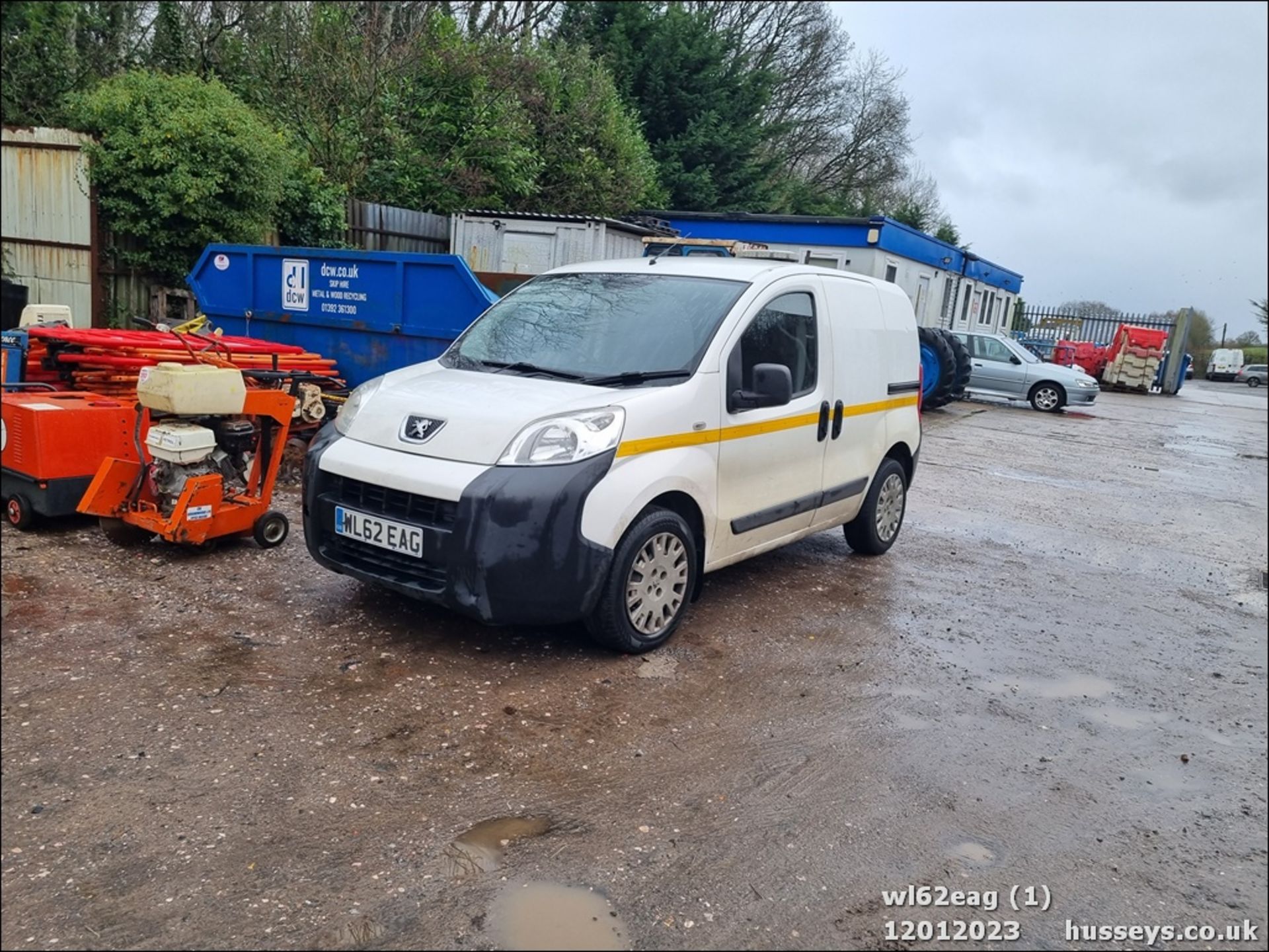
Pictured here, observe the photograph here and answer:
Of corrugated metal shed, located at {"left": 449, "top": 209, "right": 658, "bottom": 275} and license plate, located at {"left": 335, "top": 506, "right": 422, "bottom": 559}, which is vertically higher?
corrugated metal shed, located at {"left": 449, "top": 209, "right": 658, "bottom": 275}

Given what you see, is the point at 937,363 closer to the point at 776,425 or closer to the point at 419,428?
the point at 776,425

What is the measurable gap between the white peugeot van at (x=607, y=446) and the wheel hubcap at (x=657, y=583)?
0.04ft

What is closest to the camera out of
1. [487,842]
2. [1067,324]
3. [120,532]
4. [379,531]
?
[487,842]

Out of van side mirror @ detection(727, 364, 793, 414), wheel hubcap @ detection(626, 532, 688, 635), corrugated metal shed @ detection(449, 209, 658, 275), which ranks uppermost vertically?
corrugated metal shed @ detection(449, 209, 658, 275)

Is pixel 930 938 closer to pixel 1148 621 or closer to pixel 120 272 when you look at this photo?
pixel 1148 621

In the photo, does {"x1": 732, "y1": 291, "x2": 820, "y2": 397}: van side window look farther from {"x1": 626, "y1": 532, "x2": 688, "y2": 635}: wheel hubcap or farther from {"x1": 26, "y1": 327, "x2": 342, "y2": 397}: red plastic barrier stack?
{"x1": 26, "y1": 327, "x2": 342, "y2": 397}: red plastic barrier stack

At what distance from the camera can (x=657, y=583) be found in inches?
191

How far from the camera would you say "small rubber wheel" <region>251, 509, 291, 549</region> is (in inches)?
235

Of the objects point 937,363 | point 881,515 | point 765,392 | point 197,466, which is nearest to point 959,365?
point 937,363

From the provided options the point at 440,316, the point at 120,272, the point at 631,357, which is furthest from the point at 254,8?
the point at 631,357

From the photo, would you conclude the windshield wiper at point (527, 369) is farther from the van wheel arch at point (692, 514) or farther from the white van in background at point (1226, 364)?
the white van in background at point (1226, 364)

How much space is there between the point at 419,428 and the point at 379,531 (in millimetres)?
524

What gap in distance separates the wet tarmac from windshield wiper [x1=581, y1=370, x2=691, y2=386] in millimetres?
1321

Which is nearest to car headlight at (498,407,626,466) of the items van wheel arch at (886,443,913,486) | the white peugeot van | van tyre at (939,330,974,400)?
the white peugeot van
